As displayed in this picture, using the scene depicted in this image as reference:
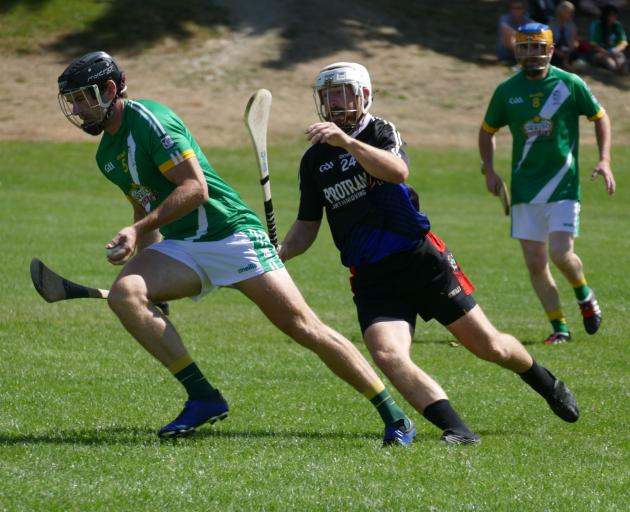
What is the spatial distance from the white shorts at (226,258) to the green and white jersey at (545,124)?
394 cm

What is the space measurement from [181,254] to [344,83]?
1.12 metres

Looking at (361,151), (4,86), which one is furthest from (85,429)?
(4,86)

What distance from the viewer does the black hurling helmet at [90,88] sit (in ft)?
18.7

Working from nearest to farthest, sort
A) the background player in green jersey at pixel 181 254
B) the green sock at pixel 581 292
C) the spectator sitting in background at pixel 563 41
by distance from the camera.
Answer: the background player in green jersey at pixel 181 254
the green sock at pixel 581 292
the spectator sitting in background at pixel 563 41

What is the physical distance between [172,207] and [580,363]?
12.5ft

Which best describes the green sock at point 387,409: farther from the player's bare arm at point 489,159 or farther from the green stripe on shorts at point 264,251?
the player's bare arm at point 489,159

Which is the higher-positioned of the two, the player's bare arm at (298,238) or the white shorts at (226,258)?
the white shorts at (226,258)

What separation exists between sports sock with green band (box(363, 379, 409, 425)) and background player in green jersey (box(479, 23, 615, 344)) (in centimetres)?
375

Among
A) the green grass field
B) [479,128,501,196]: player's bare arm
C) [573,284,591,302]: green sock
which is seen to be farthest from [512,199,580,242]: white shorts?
the green grass field

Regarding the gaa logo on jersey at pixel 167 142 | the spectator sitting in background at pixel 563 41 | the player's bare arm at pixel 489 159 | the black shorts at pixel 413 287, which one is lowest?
the spectator sitting in background at pixel 563 41

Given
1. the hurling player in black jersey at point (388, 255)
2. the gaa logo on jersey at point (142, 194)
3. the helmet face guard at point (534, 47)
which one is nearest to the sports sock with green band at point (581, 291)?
the helmet face guard at point (534, 47)

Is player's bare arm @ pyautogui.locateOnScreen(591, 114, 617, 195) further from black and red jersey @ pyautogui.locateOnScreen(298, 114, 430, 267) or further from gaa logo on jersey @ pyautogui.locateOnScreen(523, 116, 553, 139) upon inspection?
black and red jersey @ pyautogui.locateOnScreen(298, 114, 430, 267)

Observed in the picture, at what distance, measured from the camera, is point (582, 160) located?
24.1 m

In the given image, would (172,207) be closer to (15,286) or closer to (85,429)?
(85,429)
